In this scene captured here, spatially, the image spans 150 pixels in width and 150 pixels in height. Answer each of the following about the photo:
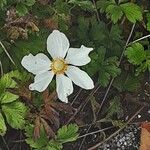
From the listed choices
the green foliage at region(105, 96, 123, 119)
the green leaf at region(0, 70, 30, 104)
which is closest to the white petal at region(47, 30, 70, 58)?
the green leaf at region(0, 70, 30, 104)

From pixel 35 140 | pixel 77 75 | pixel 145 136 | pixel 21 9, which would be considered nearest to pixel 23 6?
pixel 21 9

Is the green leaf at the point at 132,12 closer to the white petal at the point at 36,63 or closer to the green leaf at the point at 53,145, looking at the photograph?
the white petal at the point at 36,63

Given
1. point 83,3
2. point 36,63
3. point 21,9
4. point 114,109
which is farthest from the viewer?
point 114,109

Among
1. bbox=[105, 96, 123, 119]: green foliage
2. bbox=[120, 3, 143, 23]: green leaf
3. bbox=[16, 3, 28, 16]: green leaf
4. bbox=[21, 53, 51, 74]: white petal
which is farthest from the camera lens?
bbox=[105, 96, 123, 119]: green foliage

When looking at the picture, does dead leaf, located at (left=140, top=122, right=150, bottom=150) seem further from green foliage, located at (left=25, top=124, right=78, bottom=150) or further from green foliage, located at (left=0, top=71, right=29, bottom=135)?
green foliage, located at (left=0, top=71, right=29, bottom=135)

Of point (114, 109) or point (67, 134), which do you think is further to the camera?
point (114, 109)

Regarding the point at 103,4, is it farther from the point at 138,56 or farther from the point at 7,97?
the point at 7,97

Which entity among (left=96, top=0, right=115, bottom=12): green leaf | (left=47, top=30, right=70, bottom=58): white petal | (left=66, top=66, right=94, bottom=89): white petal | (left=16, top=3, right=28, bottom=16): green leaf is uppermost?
(left=16, top=3, right=28, bottom=16): green leaf

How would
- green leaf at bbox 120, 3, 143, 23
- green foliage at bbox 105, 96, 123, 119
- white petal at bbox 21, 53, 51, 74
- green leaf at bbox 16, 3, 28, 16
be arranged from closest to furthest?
white petal at bbox 21, 53, 51, 74 → green leaf at bbox 16, 3, 28, 16 → green leaf at bbox 120, 3, 143, 23 → green foliage at bbox 105, 96, 123, 119
